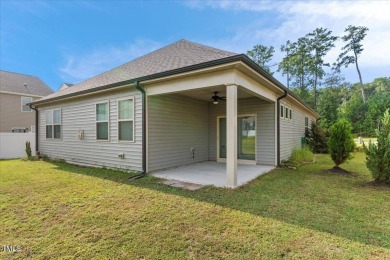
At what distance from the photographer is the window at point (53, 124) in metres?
9.82

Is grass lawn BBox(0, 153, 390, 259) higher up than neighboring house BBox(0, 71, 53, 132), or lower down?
lower down

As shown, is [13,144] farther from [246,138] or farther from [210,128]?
[246,138]

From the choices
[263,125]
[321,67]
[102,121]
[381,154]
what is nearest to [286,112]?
[263,125]

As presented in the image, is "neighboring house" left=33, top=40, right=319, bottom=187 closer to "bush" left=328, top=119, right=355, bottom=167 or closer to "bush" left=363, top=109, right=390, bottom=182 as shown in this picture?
"bush" left=328, top=119, right=355, bottom=167

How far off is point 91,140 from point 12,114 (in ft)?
48.7

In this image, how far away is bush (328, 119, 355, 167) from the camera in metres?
6.95

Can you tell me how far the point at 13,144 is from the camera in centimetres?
1186

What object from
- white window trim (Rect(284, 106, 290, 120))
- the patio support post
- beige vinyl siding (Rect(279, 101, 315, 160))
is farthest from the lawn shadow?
white window trim (Rect(284, 106, 290, 120))

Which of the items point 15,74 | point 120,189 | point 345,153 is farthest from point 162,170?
point 15,74

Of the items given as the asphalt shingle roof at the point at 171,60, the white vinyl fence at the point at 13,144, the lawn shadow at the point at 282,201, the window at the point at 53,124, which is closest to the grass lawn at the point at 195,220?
the lawn shadow at the point at 282,201

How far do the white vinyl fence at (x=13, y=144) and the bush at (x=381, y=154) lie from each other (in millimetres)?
15000

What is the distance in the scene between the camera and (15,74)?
20.1 meters

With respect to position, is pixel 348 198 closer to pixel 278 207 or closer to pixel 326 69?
pixel 278 207

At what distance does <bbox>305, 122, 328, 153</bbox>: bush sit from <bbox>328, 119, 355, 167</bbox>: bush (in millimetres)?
7551
